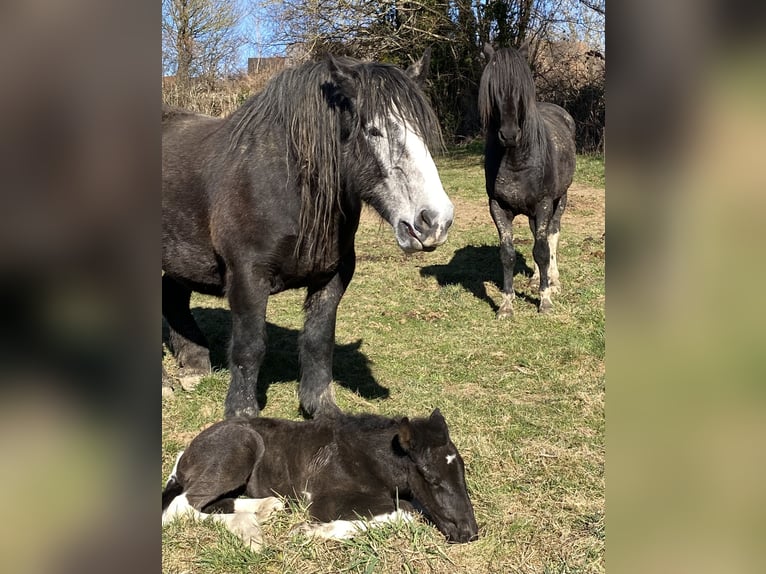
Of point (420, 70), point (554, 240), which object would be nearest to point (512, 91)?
point (554, 240)

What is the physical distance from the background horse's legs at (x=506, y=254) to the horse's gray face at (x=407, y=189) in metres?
4.50

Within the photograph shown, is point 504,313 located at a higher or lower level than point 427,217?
lower

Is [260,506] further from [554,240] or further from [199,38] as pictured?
[199,38]

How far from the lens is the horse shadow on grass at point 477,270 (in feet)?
31.1

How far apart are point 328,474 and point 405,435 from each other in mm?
571

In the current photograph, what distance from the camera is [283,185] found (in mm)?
4414

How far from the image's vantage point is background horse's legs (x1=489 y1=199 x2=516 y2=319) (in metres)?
8.25

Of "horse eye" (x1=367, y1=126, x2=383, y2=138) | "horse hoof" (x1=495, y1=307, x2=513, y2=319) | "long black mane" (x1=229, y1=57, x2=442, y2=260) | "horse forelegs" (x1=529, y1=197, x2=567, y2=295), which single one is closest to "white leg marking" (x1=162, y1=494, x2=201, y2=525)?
"long black mane" (x1=229, y1=57, x2=442, y2=260)

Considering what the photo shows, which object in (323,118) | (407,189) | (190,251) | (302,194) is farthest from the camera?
(190,251)

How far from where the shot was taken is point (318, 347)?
5.08 meters
